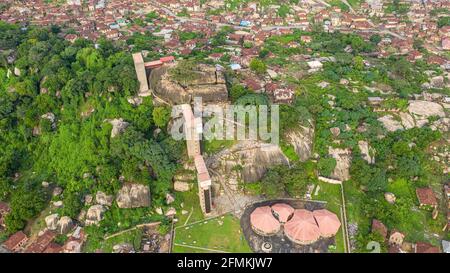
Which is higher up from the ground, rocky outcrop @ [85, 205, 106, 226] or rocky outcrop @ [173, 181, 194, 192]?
rocky outcrop @ [173, 181, 194, 192]

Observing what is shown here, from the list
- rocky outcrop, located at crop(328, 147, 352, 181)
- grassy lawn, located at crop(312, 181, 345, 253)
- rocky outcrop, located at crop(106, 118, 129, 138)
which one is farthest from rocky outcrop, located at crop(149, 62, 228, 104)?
grassy lawn, located at crop(312, 181, 345, 253)

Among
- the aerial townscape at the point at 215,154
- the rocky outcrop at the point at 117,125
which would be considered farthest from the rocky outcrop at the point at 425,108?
the rocky outcrop at the point at 117,125

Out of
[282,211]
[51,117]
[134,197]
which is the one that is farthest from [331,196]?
[51,117]

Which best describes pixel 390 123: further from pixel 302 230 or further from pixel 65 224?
pixel 65 224

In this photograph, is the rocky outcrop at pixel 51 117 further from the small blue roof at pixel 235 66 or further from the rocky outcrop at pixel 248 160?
the small blue roof at pixel 235 66

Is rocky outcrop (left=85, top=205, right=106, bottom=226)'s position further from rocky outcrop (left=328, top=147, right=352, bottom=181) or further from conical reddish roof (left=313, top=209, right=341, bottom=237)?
rocky outcrop (left=328, top=147, right=352, bottom=181)

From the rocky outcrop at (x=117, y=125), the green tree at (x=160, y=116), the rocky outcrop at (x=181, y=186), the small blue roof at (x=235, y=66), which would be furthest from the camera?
the small blue roof at (x=235, y=66)
